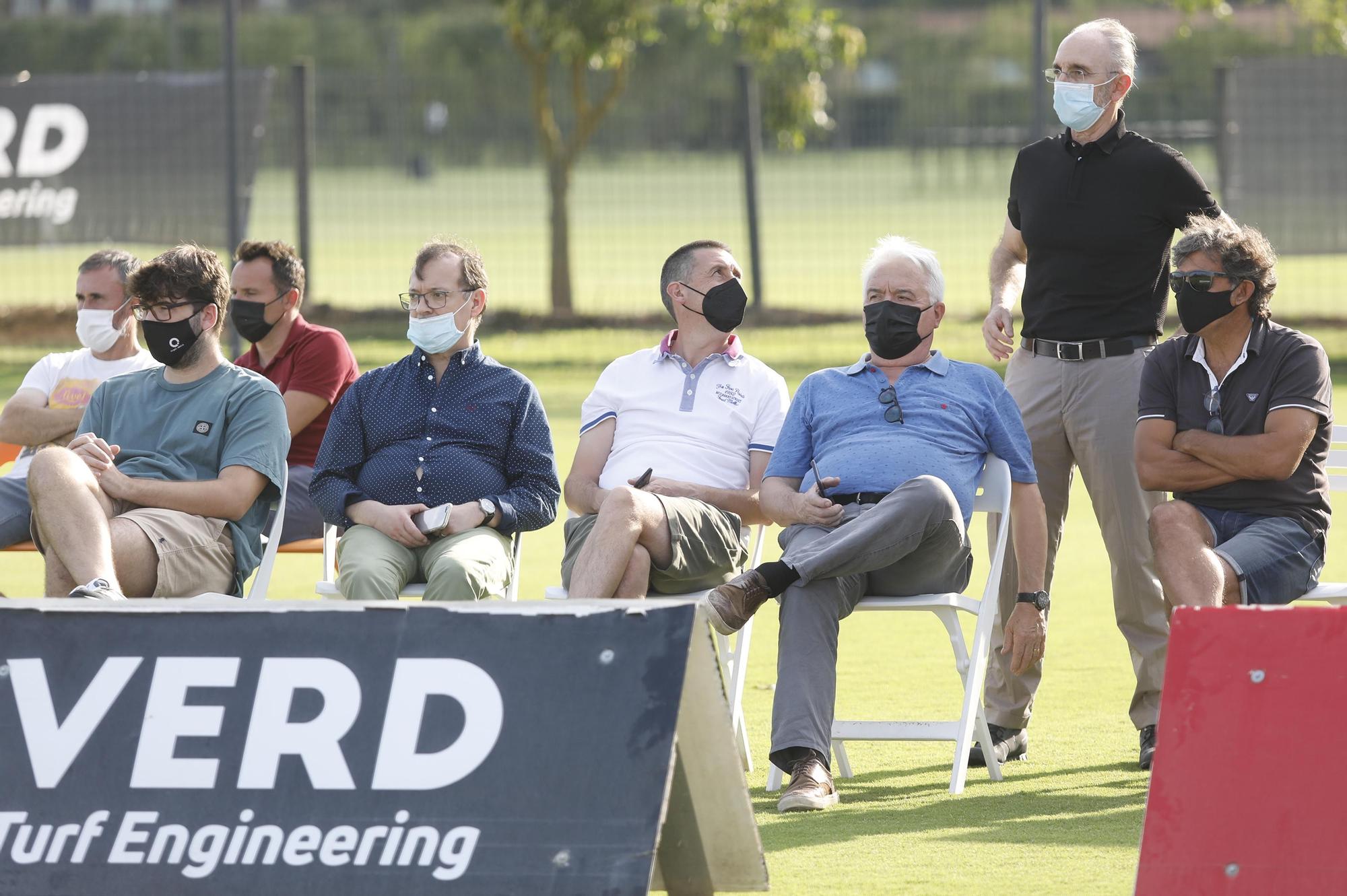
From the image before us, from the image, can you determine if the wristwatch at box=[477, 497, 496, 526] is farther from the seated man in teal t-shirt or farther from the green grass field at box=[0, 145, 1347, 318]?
the green grass field at box=[0, 145, 1347, 318]

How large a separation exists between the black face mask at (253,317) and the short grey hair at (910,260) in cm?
226

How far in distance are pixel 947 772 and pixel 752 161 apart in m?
12.3

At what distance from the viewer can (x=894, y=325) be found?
5.67 metres

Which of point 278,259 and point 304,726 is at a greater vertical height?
point 278,259

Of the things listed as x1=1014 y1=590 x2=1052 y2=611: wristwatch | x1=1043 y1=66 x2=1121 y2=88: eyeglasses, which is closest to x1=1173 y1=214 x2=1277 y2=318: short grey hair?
x1=1043 y1=66 x2=1121 y2=88: eyeglasses

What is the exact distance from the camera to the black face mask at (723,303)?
6070 mm

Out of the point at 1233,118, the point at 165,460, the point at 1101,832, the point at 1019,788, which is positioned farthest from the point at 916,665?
the point at 1233,118

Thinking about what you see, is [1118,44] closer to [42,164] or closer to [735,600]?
[735,600]

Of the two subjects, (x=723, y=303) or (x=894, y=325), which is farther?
(x=723, y=303)

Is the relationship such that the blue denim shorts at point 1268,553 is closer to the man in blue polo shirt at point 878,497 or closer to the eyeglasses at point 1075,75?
the man in blue polo shirt at point 878,497

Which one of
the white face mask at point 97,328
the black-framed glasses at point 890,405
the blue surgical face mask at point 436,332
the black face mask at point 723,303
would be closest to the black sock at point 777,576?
the black-framed glasses at point 890,405

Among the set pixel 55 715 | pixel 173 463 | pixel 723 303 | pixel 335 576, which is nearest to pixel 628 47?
pixel 723 303

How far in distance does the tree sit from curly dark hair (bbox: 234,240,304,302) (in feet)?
38.3

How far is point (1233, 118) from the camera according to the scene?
Answer: 15844mm
